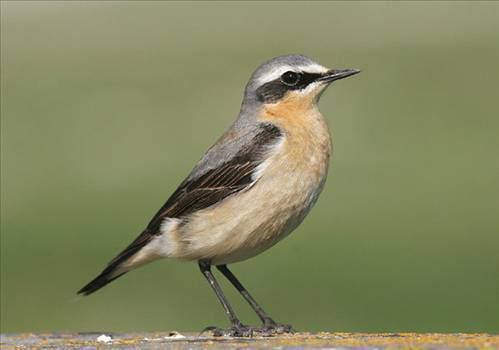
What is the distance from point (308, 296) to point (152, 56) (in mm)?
22133

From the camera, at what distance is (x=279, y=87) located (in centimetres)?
1137

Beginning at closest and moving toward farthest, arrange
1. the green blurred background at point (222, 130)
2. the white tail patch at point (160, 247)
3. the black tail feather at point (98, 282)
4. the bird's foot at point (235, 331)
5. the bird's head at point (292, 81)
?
the bird's foot at point (235, 331) → the white tail patch at point (160, 247) → the bird's head at point (292, 81) → the black tail feather at point (98, 282) → the green blurred background at point (222, 130)

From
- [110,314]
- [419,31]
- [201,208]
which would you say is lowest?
[110,314]

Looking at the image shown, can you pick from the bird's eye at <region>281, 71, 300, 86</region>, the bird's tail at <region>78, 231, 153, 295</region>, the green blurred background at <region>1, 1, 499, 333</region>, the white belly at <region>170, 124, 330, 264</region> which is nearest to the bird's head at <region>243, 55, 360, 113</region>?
the bird's eye at <region>281, 71, 300, 86</region>

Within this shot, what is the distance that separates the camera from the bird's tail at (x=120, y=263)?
11227 mm

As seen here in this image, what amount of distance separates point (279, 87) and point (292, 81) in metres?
0.10

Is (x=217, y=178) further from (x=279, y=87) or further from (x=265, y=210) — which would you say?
(x=279, y=87)

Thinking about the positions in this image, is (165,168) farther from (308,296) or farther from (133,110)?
(308,296)

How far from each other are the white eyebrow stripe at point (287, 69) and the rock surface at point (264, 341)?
2.20 m

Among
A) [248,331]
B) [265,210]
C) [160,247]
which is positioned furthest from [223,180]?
[248,331]

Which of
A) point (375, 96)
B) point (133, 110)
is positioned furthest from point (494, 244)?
point (133, 110)

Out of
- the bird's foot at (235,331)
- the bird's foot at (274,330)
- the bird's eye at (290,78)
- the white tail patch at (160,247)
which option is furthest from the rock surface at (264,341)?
the bird's eye at (290,78)

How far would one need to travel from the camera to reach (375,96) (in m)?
31.2

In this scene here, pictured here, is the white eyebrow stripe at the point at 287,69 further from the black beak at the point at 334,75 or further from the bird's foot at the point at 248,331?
the bird's foot at the point at 248,331
